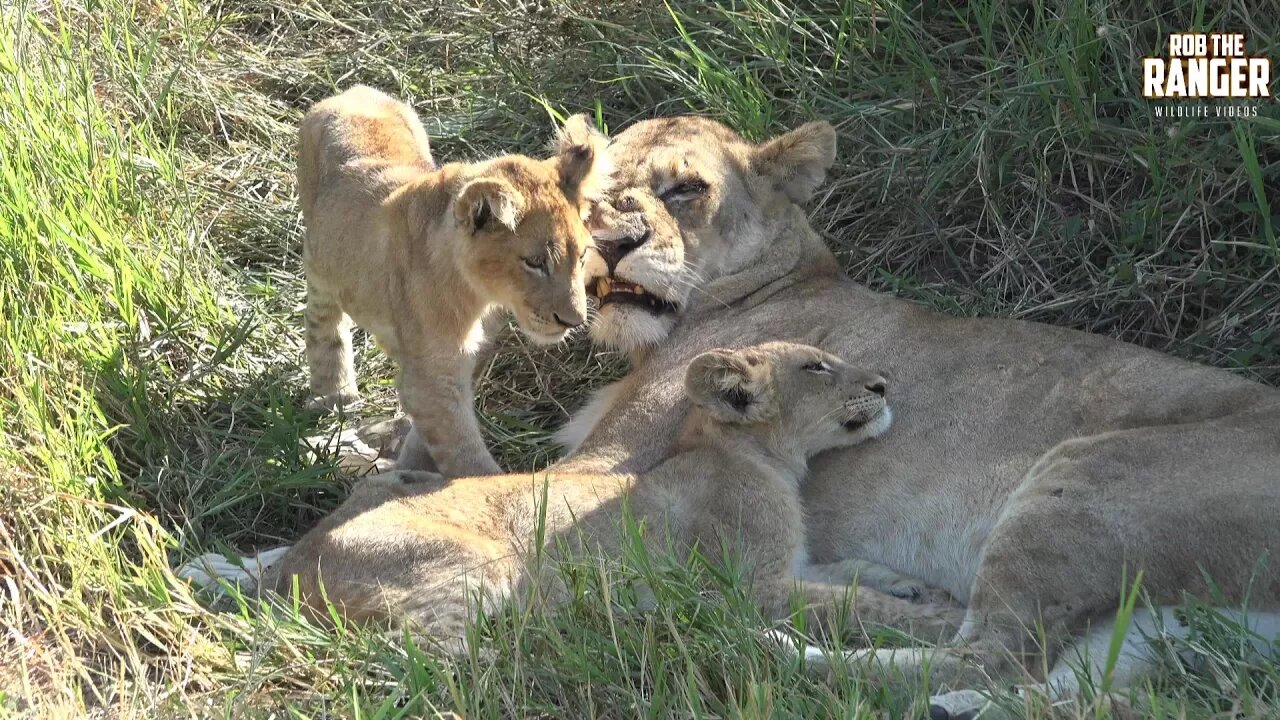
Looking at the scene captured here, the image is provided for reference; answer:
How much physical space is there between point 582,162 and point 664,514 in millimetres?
1226

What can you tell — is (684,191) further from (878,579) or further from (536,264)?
(878,579)

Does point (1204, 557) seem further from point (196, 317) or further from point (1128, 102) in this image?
point (196, 317)

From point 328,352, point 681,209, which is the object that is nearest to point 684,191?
point 681,209

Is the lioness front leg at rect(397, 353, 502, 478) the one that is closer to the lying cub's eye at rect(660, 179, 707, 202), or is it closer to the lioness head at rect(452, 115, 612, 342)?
the lioness head at rect(452, 115, 612, 342)

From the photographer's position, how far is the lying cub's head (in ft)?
15.6

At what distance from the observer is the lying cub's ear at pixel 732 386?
475cm

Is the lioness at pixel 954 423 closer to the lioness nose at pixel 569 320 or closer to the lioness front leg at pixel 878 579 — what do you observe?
the lioness front leg at pixel 878 579

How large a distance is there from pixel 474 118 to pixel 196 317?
5.97 feet

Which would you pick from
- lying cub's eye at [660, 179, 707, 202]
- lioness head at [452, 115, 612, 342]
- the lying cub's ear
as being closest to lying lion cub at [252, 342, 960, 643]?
the lying cub's ear

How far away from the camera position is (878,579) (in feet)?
14.7

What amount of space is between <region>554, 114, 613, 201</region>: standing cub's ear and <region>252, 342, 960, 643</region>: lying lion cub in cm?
73

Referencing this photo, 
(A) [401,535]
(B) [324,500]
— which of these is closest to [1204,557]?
(A) [401,535]

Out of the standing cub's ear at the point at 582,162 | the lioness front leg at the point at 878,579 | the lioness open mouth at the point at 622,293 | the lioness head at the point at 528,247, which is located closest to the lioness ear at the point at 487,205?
the lioness head at the point at 528,247

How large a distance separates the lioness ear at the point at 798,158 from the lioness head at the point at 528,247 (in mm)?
935
